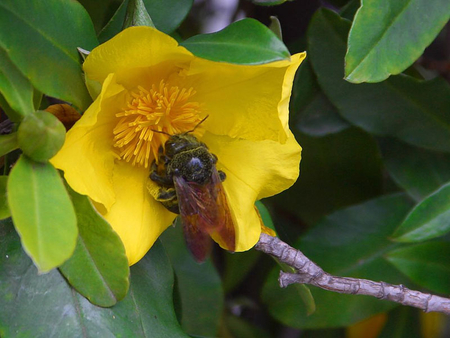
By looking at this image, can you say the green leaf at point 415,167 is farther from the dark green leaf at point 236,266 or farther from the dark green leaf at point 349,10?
the dark green leaf at point 236,266

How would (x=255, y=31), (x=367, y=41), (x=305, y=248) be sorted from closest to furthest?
1. (x=255, y=31)
2. (x=367, y=41)
3. (x=305, y=248)

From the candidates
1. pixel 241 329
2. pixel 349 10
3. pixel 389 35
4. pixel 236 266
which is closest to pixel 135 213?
pixel 389 35

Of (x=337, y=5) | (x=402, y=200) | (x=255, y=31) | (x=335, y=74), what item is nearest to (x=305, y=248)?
(x=402, y=200)

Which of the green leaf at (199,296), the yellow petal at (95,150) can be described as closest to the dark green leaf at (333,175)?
the green leaf at (199,296)

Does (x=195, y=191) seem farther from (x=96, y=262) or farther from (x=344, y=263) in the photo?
(x=344, y=263)

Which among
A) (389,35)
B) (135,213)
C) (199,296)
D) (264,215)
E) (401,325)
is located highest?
(389,35)

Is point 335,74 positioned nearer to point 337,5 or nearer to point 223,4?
point 337,5
